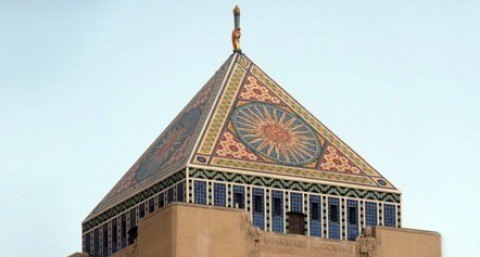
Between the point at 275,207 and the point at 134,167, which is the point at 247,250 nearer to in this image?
the point at 275,207

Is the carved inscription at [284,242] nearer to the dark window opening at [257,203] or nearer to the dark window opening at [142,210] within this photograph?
the dark window opening at [257,203]

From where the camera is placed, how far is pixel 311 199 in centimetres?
5341

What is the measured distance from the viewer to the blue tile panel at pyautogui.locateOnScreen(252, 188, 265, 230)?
52.5m

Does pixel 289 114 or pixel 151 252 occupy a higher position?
pixel 289 114

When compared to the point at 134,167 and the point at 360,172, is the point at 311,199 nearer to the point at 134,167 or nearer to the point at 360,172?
the point at 360,172

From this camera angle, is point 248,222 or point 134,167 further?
point 134,167

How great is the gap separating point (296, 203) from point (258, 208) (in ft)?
3.34

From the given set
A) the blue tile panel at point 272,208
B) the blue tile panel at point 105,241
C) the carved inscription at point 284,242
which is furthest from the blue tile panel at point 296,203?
the blue tile panel at point 105,241

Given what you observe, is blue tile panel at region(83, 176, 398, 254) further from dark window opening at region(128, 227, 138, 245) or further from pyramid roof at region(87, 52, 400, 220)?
pyramid roof at region(87, 52, 400, 220)

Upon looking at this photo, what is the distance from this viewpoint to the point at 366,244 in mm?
52844

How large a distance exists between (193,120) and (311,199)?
3615mm

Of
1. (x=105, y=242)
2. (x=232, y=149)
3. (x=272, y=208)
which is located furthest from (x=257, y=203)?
(x=105, y=242)

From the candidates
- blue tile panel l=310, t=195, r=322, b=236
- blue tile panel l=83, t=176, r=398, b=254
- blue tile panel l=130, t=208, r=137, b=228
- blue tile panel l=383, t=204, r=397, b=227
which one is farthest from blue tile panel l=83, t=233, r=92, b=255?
blue tile panel l=383, t=204, r=397, b=227

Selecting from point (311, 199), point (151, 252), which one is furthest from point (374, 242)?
point (151, 252)
